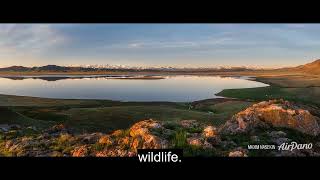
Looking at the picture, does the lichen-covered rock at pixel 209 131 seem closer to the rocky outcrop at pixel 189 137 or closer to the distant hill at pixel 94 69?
the rocky outcrop at pixel 189 137

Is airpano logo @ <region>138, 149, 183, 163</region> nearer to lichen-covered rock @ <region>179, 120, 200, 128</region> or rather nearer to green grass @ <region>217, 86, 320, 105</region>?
lichen-covered rock @ <region>179, 120, 200, 128</region>

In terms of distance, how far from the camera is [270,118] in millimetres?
12562

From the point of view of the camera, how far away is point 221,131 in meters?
12.4

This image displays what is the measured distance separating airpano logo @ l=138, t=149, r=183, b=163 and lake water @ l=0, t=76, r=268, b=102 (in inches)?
56.3

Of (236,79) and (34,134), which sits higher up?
(236,79)

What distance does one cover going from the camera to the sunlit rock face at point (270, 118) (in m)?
12.4

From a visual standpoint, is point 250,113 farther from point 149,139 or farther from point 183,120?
point 149,139

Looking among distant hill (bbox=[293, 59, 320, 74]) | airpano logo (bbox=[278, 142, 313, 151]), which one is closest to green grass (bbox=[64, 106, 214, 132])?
airpano logo (bbox=[278, 142, 313, 151])

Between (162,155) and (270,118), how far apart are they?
290cm

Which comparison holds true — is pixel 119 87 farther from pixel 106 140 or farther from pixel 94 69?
pixel 106 140

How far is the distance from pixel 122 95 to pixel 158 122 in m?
1.19

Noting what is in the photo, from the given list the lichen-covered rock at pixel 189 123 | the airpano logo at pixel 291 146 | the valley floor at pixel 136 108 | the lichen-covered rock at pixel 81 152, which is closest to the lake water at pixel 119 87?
the valley floor at pixel 136 108

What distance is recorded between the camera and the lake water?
12.8m
